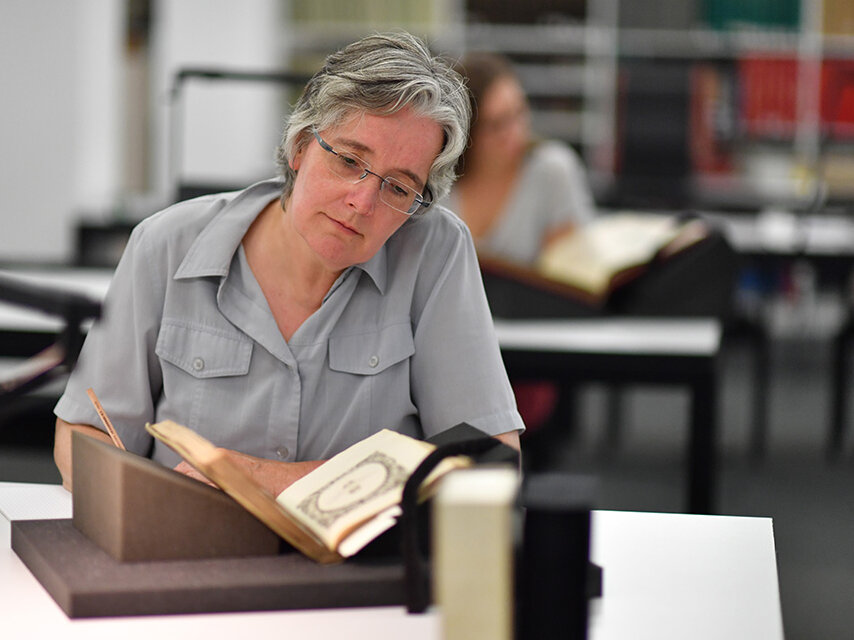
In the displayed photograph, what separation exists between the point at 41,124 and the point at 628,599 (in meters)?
4.25

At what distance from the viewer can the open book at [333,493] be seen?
1048 millimetres

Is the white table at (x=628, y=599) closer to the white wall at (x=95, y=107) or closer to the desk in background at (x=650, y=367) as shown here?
the desk in background at (x=650, y=367)

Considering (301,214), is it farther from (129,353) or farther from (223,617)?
(223,617)

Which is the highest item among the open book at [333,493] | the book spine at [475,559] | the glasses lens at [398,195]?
the glasses lens at [398,195]

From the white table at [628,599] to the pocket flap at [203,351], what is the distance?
0.20 m

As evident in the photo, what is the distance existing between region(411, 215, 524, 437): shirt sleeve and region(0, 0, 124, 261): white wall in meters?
3.62

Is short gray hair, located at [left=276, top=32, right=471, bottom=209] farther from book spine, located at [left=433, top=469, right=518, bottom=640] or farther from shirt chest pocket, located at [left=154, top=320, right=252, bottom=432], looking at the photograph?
book spine, located at [left=433, top=469, right=518, bottom=640]

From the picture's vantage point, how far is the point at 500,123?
119 inches

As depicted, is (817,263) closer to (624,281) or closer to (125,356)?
(624,281)

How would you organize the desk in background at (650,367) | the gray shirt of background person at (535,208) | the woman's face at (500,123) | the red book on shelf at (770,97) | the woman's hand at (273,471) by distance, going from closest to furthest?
the woman's hand at (273,471), the desk in background at (650,367), the woman's face at (500,123), the gray shirt of background person at (535,208), the red book on shelf at (770,97)

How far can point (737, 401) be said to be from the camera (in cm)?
486

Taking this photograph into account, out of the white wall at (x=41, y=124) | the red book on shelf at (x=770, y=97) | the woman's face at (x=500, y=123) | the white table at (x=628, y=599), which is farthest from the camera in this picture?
the red book on shelf at (x=770, y=97)

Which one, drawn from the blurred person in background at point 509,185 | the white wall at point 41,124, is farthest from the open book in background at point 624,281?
the white wall at point 41,124

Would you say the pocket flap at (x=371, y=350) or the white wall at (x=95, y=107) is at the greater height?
the white wall at (x=95, y=107)
